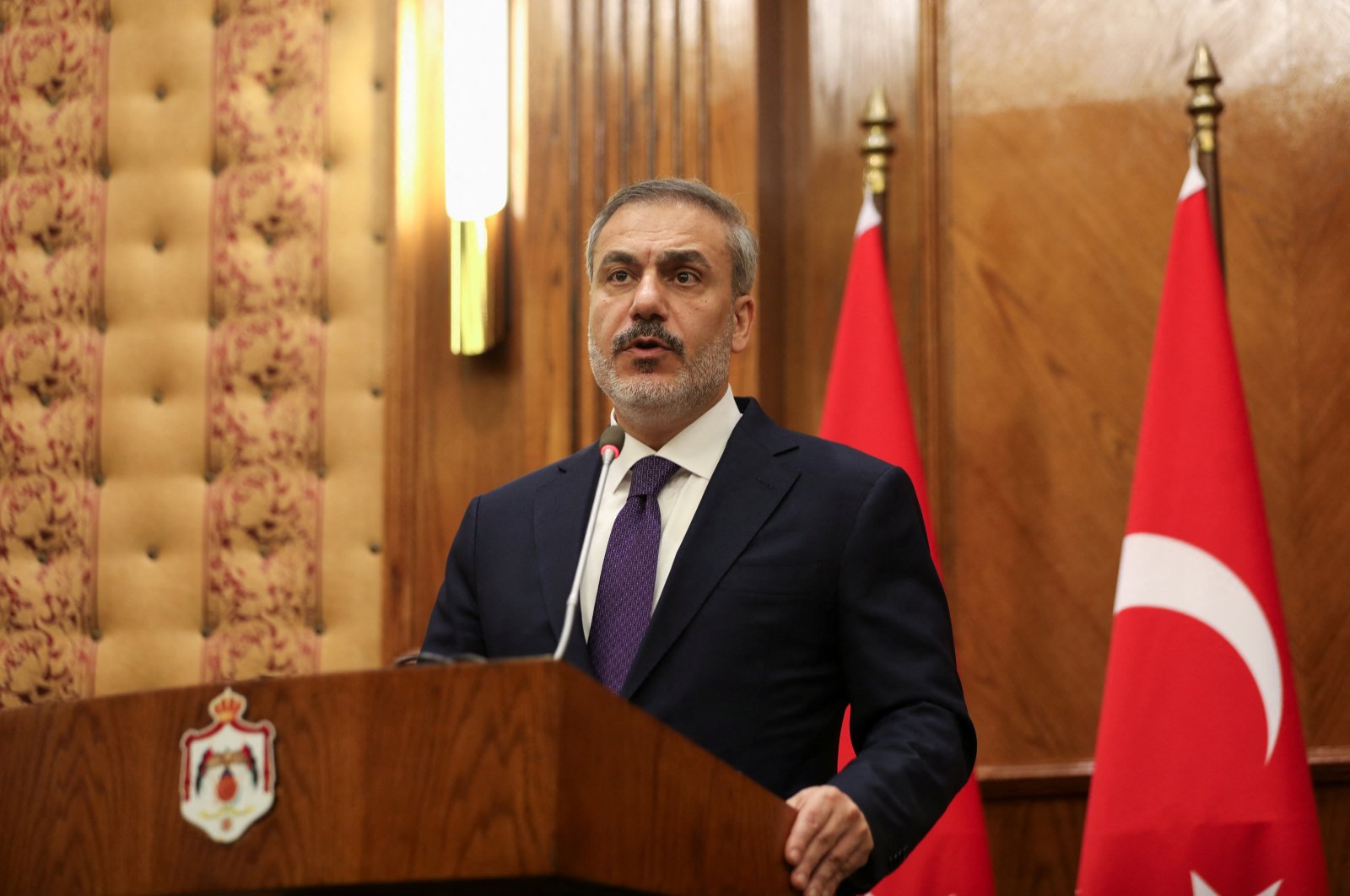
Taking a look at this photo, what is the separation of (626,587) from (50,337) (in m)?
2.39

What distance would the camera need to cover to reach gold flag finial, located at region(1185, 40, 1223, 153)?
3229mm

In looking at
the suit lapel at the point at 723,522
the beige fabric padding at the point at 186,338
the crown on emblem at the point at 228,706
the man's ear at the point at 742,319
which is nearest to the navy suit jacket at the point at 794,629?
the suit lapel at the point at 723,522

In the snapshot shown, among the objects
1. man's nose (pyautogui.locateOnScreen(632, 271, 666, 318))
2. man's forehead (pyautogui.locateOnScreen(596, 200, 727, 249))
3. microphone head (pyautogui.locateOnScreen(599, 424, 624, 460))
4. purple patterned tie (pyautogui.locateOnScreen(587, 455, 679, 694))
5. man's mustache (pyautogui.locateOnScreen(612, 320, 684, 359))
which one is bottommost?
purple patterned tie (pyautogui.locateOnScreen(587, 455, 679, 694))

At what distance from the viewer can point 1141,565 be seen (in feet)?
9.74

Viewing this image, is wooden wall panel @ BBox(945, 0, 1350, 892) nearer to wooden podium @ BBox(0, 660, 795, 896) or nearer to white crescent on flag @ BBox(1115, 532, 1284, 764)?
white crescent on flag @ BBox(1115, 532, 1284, 764)

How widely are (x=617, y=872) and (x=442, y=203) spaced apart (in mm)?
2626

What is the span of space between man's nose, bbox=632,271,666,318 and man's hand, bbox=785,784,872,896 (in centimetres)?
78

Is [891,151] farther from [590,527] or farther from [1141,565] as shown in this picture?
[590,527]

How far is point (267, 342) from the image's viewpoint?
3707 millimetres

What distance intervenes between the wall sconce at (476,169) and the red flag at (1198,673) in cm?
141

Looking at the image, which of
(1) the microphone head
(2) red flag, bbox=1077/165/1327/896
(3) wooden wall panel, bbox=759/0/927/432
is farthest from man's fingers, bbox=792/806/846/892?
(3) wooden wall panel, bbox=759/0/927/432

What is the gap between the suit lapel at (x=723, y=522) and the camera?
5.86 ft

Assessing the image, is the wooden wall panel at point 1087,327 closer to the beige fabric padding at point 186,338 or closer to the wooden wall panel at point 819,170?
the wooden wall panel at point 819,170

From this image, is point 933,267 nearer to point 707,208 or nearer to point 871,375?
point 871,375
